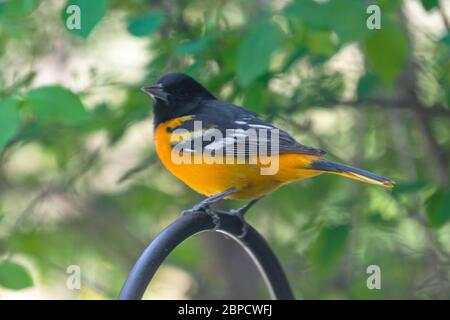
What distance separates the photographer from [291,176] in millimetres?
3779

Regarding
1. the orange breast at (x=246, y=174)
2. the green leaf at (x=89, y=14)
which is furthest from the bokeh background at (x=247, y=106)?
the orange breast at (x=246, y=174)

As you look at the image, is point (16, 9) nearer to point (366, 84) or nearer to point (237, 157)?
point (237, 157)

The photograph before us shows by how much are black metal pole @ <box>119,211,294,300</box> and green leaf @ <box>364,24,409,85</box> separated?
4.11ft

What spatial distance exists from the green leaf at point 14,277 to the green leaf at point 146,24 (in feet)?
3.68

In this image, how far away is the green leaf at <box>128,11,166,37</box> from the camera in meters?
3.74

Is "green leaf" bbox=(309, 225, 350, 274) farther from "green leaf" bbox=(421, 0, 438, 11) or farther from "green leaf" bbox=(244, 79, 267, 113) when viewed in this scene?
"green leaf" bbox=(421, 0, 438, 11)

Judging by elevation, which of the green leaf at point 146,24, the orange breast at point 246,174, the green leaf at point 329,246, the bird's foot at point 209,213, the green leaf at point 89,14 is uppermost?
the green leaf at point 146,24

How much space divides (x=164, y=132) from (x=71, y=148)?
1496mm

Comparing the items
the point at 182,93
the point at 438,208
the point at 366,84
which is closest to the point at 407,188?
the point at 438,208

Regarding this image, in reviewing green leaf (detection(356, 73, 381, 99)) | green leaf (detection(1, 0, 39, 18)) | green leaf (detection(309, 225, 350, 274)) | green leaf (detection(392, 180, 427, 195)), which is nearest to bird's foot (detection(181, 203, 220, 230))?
green leaf (detection(1, 0, 39, 18))

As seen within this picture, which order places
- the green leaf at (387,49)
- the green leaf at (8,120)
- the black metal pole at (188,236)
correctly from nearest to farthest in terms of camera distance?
the black metal pole at (188,236), the green leaf at (8,120), the green leaf at (387,49)

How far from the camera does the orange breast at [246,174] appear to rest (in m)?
3.77

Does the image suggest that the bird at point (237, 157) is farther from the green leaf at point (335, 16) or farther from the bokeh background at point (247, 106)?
the green leaf at point (335, 16)

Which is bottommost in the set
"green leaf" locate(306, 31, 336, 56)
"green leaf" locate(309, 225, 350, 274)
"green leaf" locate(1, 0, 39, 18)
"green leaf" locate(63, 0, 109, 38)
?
"green leaf" locate(309, 225, 350, 274)
